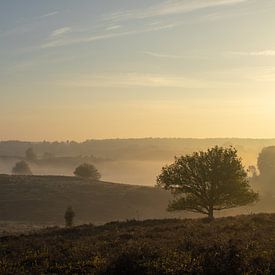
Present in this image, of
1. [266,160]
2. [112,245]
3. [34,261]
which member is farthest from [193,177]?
[266,160]

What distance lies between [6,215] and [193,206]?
5642 cm

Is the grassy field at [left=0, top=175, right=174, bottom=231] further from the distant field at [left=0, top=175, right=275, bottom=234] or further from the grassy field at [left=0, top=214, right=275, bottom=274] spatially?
the grassy field at [left=0, top=214, right=275, bottom=274]

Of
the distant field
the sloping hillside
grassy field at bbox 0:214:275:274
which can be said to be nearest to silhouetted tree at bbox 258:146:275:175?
the distant field

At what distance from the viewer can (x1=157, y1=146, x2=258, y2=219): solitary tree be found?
46938mm

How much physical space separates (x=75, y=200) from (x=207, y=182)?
6436 cm

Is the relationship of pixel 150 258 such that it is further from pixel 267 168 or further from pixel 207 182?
pixel 267 168

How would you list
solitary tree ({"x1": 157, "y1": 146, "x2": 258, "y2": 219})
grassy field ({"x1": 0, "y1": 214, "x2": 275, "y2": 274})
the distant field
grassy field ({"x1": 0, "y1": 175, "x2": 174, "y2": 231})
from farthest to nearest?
1. the distant field
2. grassy field ({"x1": 0, "y1": 175, "x2": 174, "y2": 231})
3. solitary tree ({"x1": 157, "y1": 146, "x2": 258, "y2": 219})
4. grassy field ({"x1": 0, "y1": 214, "x2": 275, "y2": 274})

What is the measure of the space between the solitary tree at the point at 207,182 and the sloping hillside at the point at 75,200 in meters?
46.2

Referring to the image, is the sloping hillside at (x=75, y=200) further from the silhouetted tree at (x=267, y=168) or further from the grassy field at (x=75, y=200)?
the silhouetted tree at (x=267, y=168)

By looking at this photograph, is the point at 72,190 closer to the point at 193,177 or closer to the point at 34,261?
the point at 193,177

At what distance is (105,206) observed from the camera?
10588 cm

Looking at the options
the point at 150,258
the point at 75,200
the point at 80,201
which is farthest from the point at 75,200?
the point at 150,258

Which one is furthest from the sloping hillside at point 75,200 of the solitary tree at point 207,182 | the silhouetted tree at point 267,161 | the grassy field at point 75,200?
the silhouetted tree at point 267,161

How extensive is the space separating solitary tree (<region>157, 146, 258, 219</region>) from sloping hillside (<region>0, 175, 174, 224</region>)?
4615 centimetres
